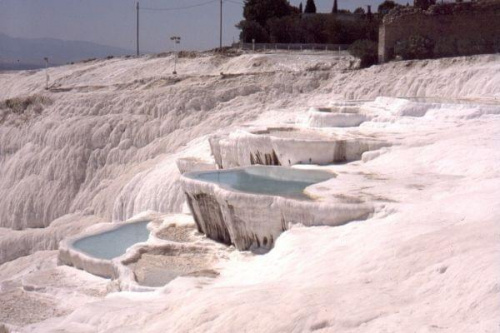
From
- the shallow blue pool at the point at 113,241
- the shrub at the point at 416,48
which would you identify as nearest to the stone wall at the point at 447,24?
the shrub at the point at 416,48

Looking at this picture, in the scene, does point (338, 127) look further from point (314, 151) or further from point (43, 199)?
point (43, 199)

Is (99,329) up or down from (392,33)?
down

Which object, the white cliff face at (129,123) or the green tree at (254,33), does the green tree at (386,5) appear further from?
the white cliff face at (129,123)

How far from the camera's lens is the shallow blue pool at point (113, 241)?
9.62m

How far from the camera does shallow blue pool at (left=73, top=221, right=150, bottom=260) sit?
31.6ft

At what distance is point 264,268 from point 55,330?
1944 mm

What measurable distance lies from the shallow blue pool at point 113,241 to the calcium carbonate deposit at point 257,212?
1.06ft

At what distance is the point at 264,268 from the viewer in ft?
21.7

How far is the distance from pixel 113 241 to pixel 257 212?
3064 mm

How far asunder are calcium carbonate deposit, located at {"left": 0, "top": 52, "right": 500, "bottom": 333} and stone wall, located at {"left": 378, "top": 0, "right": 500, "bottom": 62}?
149cm

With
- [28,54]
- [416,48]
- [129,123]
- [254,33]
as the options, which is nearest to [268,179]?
[129,123]

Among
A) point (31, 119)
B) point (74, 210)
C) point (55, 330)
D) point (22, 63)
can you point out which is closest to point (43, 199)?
point (74, 210)

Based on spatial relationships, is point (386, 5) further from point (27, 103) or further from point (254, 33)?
point (27, 103)

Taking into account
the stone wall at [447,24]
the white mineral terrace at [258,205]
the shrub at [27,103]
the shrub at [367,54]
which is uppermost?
the stone wall at [447,24]
